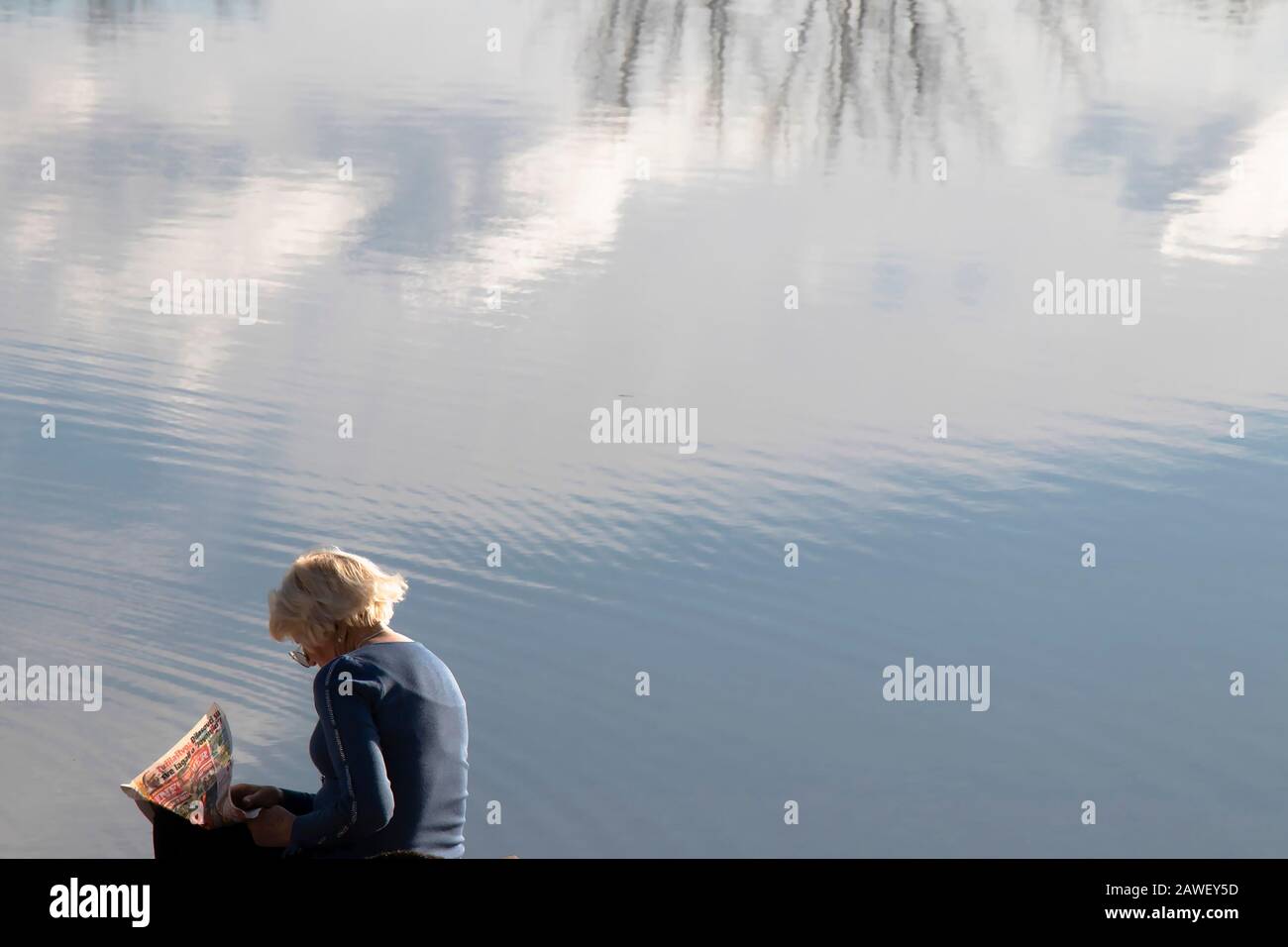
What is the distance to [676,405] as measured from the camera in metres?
7.41

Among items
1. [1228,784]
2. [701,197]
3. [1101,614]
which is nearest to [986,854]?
[1228,784]

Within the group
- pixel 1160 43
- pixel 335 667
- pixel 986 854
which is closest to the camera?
pixel 335 667

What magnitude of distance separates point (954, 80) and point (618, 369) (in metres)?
6.15

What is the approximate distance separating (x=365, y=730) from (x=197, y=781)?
13.8 inches

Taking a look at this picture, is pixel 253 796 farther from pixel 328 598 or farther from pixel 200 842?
pixel 328 598

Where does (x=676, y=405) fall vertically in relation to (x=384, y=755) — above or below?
below

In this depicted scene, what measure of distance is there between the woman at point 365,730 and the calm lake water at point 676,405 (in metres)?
1.57

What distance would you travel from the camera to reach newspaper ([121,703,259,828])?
9.29 ft

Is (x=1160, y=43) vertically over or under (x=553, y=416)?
over

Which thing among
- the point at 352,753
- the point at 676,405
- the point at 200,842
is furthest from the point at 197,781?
the point at 676,405

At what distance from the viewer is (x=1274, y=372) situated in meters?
8.16

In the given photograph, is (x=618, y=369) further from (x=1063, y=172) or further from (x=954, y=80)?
(x=954, y=80)
